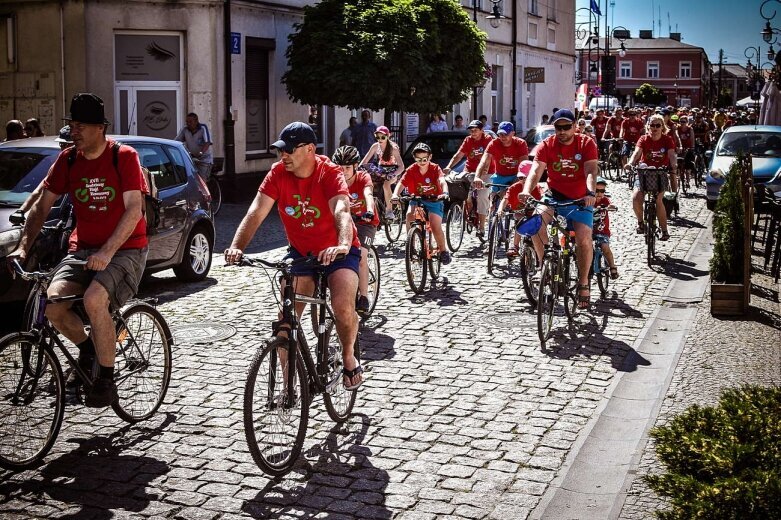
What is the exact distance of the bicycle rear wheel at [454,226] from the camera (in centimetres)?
1570

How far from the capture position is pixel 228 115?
24531mm

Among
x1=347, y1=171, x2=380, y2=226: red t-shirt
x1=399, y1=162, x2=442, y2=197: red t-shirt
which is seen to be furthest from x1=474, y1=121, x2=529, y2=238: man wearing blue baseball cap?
x1=347, y1=171, x2=380, y2=226: red t-shirt

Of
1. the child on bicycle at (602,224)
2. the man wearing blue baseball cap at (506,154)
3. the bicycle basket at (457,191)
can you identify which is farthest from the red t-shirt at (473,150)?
the child on bicycle at (602,224)

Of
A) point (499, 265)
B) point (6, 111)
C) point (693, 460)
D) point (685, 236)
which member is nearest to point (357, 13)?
point (6, 111)

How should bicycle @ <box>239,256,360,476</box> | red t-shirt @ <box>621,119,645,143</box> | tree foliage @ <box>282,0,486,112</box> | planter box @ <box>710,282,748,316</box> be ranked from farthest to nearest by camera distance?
red t-shirt @ <box>621,119,645,143</box> < tree foliage @ <box>282,0,486,112</box> < planter box @ <box>710,282,748,316</box> < bicycle @ <box>239,256,360,476</box>

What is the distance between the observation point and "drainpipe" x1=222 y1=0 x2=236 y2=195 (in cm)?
2430

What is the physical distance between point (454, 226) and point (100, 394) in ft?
32.8

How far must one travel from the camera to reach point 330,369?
6.68 meters

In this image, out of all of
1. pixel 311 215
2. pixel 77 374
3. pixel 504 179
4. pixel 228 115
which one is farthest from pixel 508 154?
pixel 228 115

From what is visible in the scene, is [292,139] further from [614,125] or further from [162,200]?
[614,125]

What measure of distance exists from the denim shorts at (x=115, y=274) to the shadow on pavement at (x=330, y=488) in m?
1.45

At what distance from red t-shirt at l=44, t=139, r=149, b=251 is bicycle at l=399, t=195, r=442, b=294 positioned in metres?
5.75

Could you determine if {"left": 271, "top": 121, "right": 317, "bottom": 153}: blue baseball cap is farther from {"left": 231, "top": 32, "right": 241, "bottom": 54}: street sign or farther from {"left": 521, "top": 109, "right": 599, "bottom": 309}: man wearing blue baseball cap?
{"left": 231, "top": 32, "right": 241, "bottom": 54}: street sign

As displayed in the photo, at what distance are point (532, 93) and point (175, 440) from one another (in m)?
43.9
